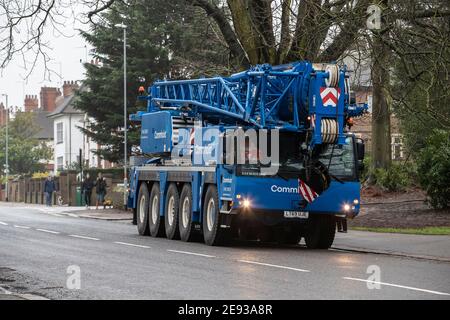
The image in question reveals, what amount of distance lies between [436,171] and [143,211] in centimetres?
850

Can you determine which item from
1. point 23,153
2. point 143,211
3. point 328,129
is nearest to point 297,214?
point 328,129

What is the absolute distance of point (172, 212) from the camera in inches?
1009

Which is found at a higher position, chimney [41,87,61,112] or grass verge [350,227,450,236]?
chimney [41,87,61,112]

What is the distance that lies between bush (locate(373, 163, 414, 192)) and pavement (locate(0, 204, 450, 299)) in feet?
49.8

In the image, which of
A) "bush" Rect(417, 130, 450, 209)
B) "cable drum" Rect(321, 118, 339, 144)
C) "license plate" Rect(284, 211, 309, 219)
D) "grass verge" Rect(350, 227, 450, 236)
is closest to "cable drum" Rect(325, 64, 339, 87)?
"cable drum" Rect(321, 118, 339, 144)

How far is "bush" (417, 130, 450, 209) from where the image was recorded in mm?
30281

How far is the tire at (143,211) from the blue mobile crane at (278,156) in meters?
3.49

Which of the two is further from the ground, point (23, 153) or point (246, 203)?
point (23, 153)

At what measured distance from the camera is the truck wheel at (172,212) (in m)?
25.2

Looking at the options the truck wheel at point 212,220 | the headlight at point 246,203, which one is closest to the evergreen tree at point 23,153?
the truck wheel at point 212,220

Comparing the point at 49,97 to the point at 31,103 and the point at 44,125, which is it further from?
the point at 31,103

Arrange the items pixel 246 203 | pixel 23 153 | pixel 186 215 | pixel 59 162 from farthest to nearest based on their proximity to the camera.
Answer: pixel 59 162, pixel 23 153, pixel 186 215, pixel 246 203

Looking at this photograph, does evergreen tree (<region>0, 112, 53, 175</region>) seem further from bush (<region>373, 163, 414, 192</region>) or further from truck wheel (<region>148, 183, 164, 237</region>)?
truck wheel (<region>148, 183, 164, 237</region>)
